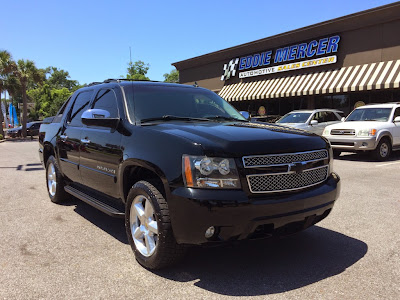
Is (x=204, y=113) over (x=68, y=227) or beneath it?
over

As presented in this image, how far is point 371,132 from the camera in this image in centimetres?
1054

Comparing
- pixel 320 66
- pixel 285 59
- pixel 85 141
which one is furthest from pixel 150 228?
pixel 285 59

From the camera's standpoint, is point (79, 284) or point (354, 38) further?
point (354, 38)

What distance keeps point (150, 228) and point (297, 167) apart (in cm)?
144

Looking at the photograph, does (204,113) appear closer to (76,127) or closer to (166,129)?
(166,129)

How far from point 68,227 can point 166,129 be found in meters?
2.22

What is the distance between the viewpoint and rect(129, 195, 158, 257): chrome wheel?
3145mm

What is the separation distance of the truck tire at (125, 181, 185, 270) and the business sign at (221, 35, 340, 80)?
17.8 metres

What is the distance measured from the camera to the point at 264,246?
147 inches

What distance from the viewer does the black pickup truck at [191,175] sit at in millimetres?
2752

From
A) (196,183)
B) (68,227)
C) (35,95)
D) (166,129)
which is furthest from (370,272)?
A: (35,95)

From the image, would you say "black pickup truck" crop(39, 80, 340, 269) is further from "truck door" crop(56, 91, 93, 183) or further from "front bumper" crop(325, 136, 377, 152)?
"front bumper" crop(325, 136, 377, 152)

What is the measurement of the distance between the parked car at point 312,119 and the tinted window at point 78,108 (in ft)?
32.9

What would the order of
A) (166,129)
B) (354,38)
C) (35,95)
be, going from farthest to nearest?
(35,95) → (354,38) → (166,129)
